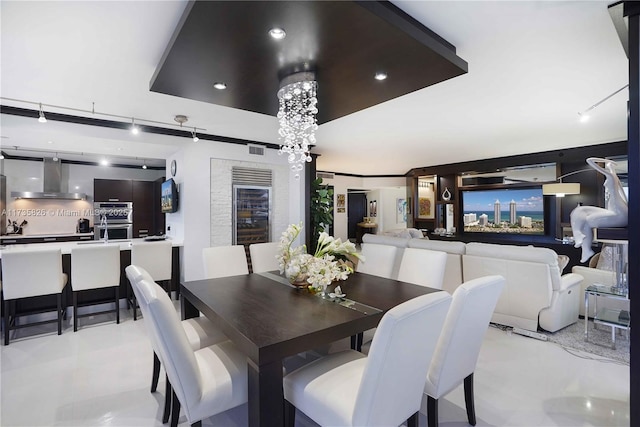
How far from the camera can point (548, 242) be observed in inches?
249

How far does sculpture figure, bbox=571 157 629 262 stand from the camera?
170 cm

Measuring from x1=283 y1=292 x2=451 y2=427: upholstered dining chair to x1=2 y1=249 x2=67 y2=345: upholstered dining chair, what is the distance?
10.5 feet

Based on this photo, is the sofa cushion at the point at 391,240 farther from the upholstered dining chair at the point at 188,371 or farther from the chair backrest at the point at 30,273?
the chair backrest at the point at 30,273

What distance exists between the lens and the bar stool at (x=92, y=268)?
346 cm

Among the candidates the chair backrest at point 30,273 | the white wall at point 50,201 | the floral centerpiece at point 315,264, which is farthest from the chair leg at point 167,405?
the white wall at point 50,201

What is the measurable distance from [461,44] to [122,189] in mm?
7046

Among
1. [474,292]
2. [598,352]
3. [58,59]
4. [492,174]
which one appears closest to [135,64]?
[58,59]

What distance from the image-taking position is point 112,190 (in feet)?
21.6

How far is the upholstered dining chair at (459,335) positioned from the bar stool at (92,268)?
3.69 m

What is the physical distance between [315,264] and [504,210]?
6.53 metres

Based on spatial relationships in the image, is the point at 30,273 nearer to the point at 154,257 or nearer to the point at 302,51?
the point at 154,257

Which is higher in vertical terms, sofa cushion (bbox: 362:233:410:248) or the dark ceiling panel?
the dark ceiling panel

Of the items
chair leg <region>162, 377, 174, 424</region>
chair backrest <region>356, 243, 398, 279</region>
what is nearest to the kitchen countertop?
chair leg <region>162, 377, 174, 424</region>

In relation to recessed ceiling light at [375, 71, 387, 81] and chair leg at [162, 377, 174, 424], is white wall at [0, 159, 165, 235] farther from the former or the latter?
recessed ceiling light at [375, 71, 387, 81]
